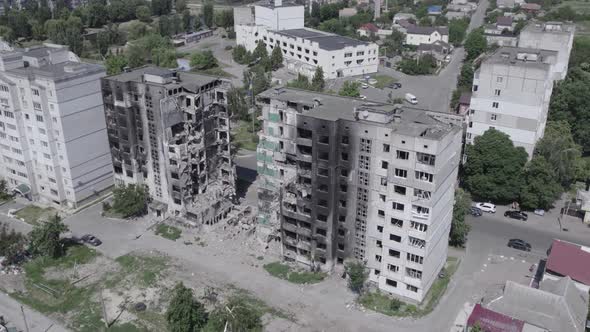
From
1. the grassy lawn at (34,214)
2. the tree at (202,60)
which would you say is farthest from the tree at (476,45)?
the grassy lawn at (34,214)

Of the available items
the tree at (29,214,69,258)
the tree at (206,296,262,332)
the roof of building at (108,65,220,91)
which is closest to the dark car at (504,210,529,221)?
the tree at (206,296,262,332)

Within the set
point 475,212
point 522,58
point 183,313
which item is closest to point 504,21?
point 522,58

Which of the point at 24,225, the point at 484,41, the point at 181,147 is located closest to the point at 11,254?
the point at 24,225

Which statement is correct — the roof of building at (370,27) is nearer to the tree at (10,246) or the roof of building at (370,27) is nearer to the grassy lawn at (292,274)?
the grassy lawn at (292,274)

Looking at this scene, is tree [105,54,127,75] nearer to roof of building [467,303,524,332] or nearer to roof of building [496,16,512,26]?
roof of building [467,303,524,332]

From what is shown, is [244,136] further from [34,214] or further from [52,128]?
[34,214]

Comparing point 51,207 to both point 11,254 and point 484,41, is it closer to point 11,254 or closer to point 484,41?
point 11,254

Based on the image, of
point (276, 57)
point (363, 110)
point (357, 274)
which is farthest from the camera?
point (276, 57)
